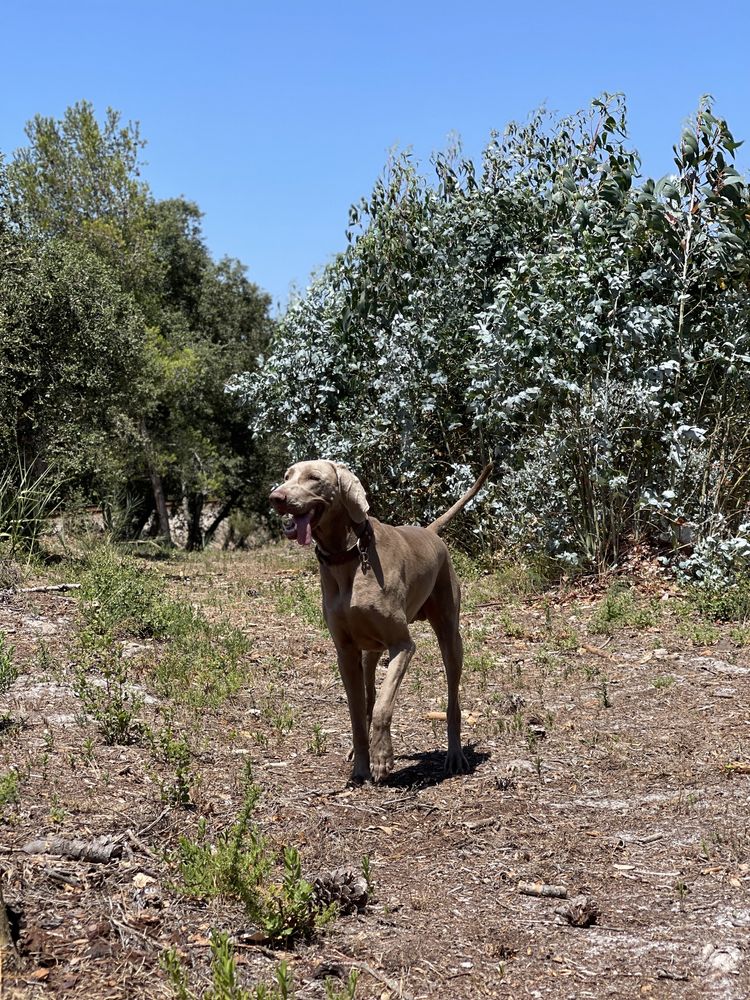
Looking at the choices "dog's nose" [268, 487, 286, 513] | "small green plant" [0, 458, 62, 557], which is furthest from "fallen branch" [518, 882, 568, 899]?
"small green plant" [0, 458, 62, 557]

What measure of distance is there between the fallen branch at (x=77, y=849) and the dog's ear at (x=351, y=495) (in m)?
1.92

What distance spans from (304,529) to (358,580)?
441mm

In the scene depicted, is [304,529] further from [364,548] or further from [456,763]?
[456,763]

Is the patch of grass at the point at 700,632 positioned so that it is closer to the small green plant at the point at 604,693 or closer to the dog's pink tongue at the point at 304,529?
the small green plant at the point at 604,693

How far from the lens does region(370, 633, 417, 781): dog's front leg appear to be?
17.3 feet

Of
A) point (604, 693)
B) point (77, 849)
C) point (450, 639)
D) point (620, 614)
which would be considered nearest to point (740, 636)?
point (620, 614)

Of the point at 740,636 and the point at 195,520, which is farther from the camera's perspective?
the point at 195,520

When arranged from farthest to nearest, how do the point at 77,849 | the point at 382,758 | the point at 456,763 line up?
the point at 456,763, the point at 382,758, the point at 77,849

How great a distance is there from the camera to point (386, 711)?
529 cm

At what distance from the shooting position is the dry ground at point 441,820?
3.48m

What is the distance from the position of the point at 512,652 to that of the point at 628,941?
5147 millimetres

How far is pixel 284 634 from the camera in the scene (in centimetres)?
955

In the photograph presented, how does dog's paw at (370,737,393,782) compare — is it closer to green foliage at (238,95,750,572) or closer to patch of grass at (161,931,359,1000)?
patch of grass at (161,931,359,1000)

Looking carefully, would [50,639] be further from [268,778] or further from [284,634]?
[268,778]
